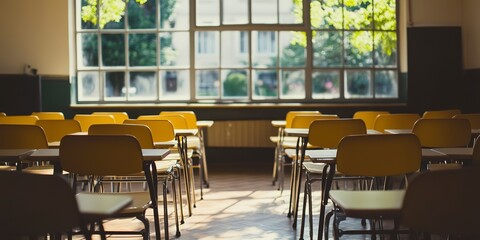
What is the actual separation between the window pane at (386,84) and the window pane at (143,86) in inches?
128

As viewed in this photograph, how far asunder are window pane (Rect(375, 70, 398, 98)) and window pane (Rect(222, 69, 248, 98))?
1.94 meters

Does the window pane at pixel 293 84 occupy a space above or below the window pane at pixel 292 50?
below

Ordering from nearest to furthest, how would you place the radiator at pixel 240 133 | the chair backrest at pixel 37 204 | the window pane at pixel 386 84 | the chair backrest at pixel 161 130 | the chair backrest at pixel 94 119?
the chair backrest at pixel 37 204 → the chair backrest at pixel 161 130 → the chair backrest at pixel 94 119 → the radiator at pixel 240 133 → the window pane at pixel 386 84

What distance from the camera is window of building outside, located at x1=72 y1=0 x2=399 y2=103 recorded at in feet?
31.5

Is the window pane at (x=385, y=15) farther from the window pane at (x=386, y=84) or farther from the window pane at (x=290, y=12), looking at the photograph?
the window pane at (x=290, y=12)

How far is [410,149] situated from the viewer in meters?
3.29

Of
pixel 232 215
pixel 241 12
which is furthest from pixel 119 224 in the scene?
pixel 241 12

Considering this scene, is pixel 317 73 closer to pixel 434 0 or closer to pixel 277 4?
pixel 277 4

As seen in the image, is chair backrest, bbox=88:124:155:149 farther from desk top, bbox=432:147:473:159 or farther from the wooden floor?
desk top, bbox=432:147:473:159

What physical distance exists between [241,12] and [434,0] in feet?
9.00

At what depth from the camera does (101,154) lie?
3.49 meters

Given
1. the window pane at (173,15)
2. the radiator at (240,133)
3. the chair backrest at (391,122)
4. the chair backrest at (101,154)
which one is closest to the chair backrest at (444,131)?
the chair backrest at (391,122)

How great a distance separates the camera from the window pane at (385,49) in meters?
9.70

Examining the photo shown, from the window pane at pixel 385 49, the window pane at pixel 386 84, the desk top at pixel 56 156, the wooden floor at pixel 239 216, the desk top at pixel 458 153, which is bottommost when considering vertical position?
the wooden floor at pixel 239 216
